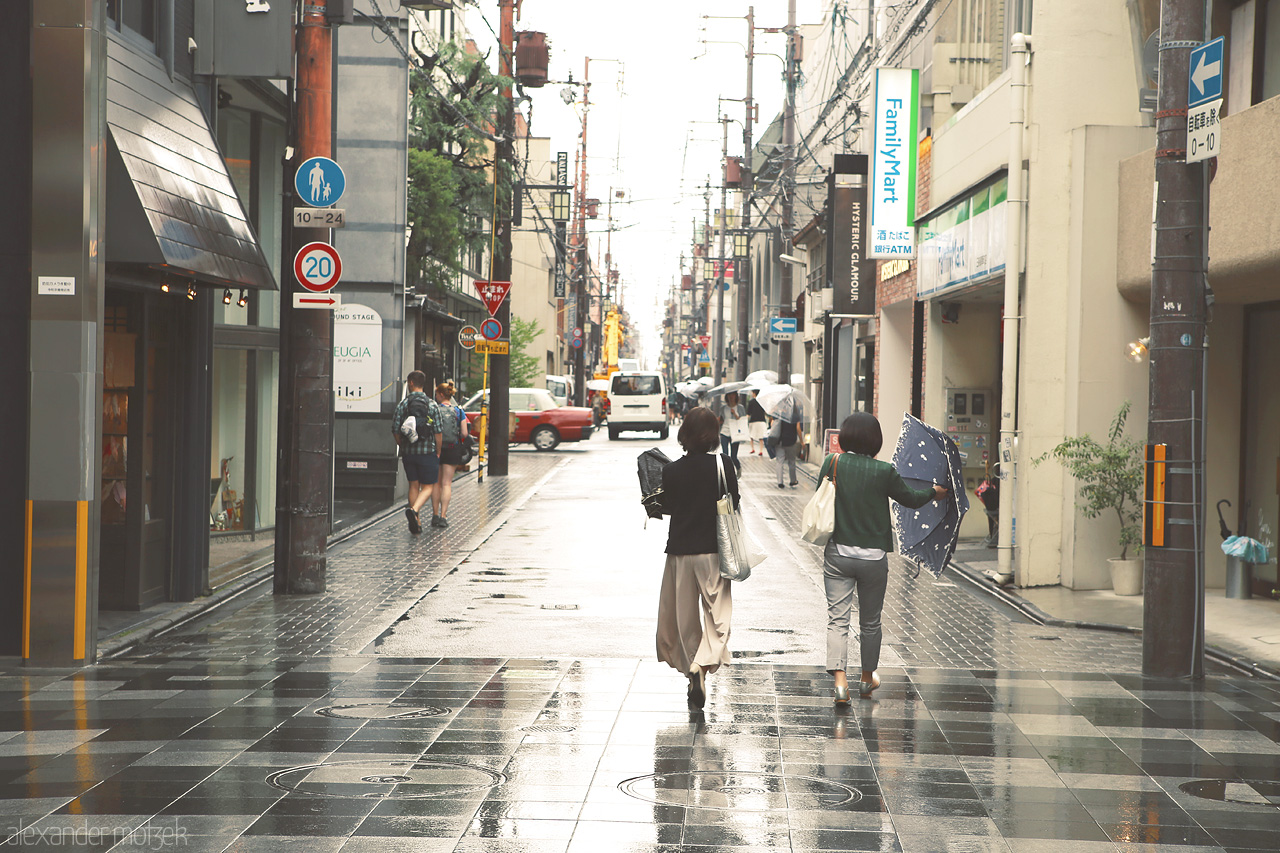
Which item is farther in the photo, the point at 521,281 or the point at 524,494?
the point at 521,281

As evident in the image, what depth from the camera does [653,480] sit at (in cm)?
840

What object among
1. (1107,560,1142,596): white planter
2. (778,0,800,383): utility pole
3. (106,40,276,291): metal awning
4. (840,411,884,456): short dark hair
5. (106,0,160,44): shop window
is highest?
(778,0,800,383): utility pole

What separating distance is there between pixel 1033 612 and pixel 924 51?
1187 centimetres

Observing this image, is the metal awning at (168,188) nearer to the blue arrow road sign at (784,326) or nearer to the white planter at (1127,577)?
the white planter at (1127,577)

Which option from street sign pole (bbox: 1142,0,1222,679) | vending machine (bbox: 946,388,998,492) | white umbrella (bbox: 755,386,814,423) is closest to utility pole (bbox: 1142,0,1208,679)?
street sign pole (bbox: 1142,0,1222,679)

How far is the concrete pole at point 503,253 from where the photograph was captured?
2781cm

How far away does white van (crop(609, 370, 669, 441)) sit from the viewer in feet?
148

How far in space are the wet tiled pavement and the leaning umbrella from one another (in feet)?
2.80

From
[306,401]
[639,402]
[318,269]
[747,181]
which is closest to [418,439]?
[306,401]

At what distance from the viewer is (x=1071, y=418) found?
13906 millimetres

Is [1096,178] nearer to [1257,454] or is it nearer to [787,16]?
[1257,454]

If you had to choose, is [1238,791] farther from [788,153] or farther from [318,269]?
[788,153]

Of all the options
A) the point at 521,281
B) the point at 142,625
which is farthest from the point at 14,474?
the point at 521,281

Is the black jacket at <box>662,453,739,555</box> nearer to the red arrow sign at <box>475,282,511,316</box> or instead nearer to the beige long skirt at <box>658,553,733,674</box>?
the beige long skirt at <box>658,553,733,674</box>
